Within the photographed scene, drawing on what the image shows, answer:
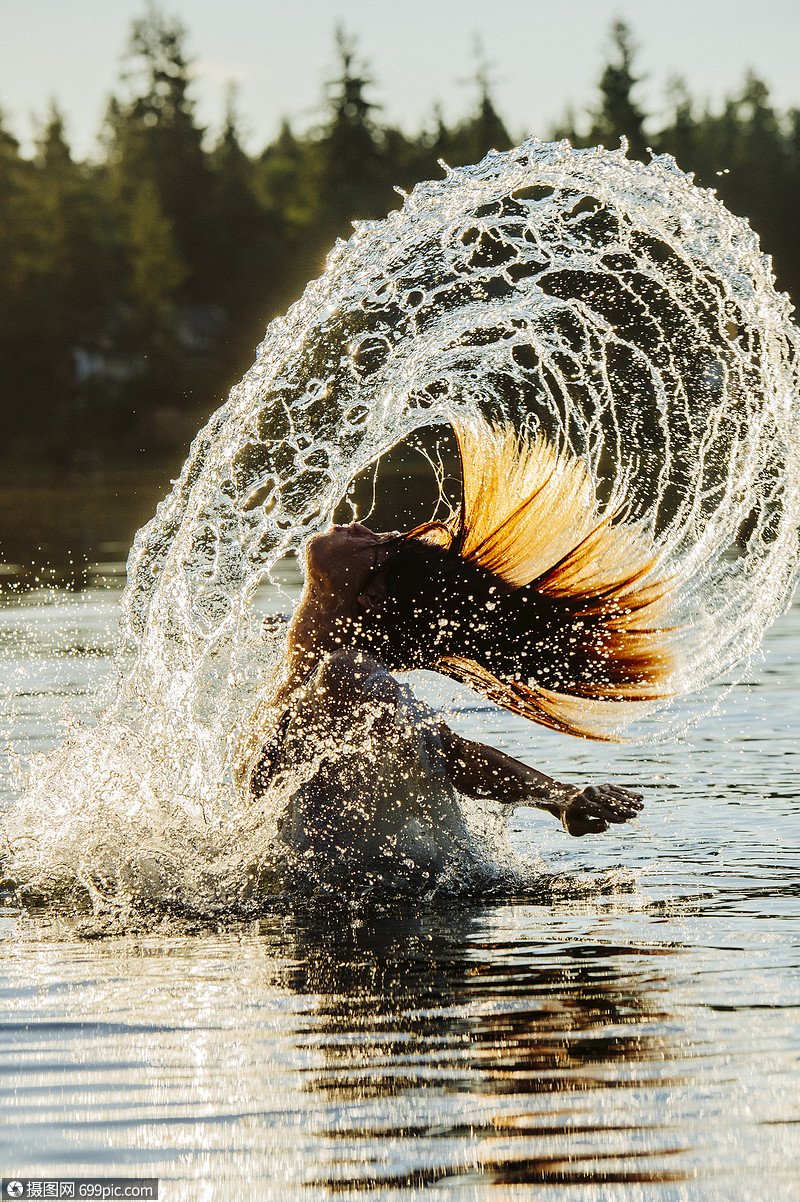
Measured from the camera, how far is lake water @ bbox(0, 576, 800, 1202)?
4.43m

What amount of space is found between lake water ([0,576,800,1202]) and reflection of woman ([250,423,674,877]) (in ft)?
1.46

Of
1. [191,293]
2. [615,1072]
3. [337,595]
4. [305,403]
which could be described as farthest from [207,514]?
[191,293]

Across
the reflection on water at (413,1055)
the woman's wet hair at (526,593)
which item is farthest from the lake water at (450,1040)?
the woman's wet hair at (526,593)

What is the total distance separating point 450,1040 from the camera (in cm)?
535

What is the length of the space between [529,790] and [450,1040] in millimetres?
1952

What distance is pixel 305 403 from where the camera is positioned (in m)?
8.97

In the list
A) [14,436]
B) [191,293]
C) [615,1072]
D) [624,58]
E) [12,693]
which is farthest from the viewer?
[624,58]

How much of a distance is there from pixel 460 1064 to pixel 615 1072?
1.51 feet

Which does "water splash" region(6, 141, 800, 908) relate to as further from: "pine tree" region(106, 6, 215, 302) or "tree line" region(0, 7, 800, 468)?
"pine tree" region(106, 6, 215, 302)

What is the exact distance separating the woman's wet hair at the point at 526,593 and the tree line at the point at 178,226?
2183 inches

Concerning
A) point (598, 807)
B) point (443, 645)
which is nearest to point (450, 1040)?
point (598, 807)

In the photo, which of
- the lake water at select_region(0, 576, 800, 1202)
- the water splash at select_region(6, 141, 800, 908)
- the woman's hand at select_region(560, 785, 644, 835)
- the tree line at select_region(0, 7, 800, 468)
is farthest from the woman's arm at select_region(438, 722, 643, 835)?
the tree line at select_region(0, 7, 800, 468)

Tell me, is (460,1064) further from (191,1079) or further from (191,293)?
(191,293)

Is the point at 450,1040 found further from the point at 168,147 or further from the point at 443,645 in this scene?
the point at 168,147
